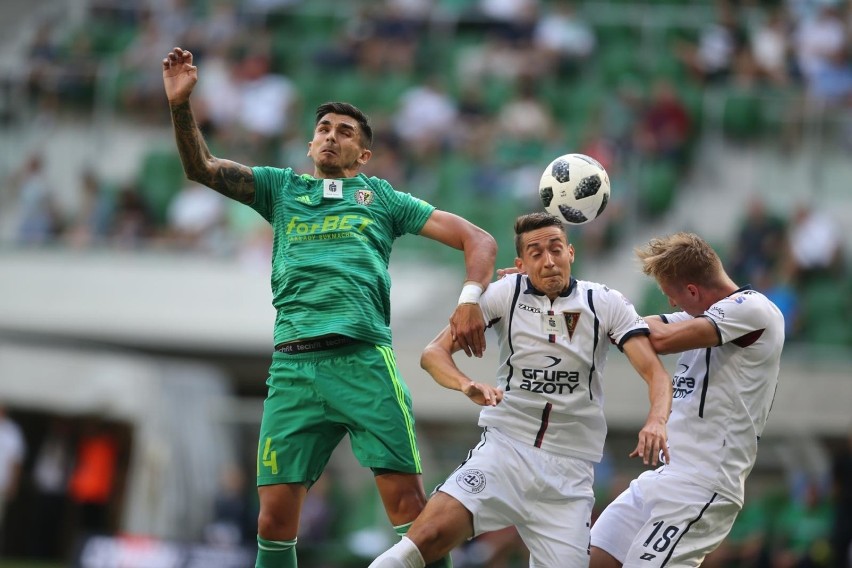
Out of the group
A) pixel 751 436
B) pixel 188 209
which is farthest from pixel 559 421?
pixel 188 209

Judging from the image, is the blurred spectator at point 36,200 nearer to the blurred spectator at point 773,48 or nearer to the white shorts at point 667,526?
the blurred spectator at point 773,48

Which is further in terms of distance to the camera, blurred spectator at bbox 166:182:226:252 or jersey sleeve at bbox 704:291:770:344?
blurred spectator at bbox 166:182:226:252

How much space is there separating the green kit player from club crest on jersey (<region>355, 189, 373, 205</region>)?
1 cm

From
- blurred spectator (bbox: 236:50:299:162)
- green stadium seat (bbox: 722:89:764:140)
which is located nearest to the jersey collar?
green stadium seat (bbox: 722:89:764:140)

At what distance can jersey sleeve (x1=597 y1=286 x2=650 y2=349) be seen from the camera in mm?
7168

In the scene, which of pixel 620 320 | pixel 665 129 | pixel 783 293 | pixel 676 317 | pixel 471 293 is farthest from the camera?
pixel 665 129

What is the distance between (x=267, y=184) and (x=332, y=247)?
21.8 inches

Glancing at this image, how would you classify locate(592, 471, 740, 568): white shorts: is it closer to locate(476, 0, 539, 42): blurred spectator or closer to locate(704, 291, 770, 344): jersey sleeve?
locate(704, 291, 770, 344): jersey sleeve

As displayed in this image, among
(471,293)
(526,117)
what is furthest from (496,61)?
(471,293)

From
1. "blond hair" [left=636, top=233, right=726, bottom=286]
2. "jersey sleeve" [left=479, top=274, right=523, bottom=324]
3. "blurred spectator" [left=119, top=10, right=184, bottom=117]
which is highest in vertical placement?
"blurred spectator" [left=119, top=10, right=184, bottom=117]

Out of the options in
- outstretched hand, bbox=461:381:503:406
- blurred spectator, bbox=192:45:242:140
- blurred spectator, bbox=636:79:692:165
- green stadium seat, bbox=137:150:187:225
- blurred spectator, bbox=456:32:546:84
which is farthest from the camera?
blurred spectator, bbox=192:45:242:140

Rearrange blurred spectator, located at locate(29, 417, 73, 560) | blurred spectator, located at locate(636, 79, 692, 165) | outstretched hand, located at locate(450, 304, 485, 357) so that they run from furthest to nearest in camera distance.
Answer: blurred spectator, located at locate(29, 417, 73, 560) < blurred spectator, located at locate(636, 79, 692, 165) < outstretched hand, located at locate(450, 304, 485, 357)

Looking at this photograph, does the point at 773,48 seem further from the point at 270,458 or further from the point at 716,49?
the point at 270,458

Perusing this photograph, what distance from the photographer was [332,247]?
7.30 meters
